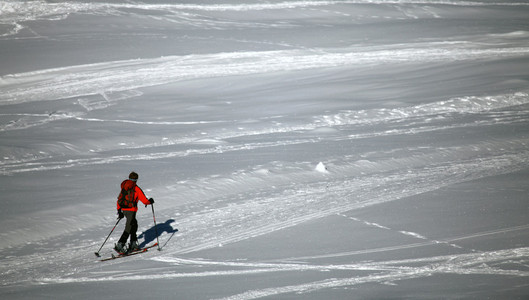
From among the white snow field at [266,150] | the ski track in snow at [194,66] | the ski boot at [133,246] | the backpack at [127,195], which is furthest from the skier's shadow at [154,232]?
the ski track in snow at [194,66]

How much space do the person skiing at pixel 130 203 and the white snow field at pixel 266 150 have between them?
22cm

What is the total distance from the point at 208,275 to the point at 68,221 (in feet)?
9.70

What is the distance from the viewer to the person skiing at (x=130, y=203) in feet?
24.2

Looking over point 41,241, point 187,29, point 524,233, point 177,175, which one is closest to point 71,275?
point 41,241

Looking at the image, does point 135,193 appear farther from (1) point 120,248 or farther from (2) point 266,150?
(2) point 266,150

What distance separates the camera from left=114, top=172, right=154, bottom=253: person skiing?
7367 mm

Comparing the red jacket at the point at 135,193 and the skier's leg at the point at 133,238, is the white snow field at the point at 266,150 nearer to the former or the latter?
the skier's leg at the point at 133,238

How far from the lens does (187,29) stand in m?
22.6

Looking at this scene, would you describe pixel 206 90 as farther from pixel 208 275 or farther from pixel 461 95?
pixel 208 275

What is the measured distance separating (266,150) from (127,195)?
5014 mm

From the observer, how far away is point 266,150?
39.5 feet

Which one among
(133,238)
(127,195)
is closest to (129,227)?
(133,238)

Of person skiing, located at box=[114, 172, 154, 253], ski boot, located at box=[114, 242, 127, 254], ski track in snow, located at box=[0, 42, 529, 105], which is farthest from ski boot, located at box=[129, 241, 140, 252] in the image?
ski track in snow, located at box=[0, 42, 529, 105]

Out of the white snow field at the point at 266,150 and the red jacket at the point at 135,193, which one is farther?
the red jacket at the point at 135,193
